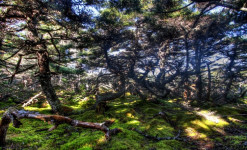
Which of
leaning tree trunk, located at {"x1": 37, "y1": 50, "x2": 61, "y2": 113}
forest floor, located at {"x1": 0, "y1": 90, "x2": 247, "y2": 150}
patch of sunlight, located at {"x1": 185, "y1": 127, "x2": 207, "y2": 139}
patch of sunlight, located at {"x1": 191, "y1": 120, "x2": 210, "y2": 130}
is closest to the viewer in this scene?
forest floor, located at {"x1": 0, "y1": 90, "x2": 247, "y2": 150}

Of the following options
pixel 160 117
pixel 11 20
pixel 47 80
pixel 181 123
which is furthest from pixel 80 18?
pixel 181 123

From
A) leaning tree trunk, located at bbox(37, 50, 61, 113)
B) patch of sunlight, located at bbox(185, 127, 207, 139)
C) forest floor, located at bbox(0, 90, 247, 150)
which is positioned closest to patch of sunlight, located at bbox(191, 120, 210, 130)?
forest floor, located at bbox(0, 90, 247, 150)

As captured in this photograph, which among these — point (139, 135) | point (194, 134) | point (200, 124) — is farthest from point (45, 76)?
point (200, 124)

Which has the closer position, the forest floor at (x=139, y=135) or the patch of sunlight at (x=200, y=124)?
the forest floor at (x=139, y=135)

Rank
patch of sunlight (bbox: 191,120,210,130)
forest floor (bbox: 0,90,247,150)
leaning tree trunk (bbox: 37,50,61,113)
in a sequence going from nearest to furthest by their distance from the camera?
1. forest floor (bbox: 0,90,247,150)
2. leaning tree trunk (bbox: 37,50,61,113)
3. patch of sunlight (bbox: 191,120,210,130)

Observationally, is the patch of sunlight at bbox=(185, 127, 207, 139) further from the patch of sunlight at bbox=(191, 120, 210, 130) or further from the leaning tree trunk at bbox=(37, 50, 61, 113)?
the leaning tree trunk at bbox=(37, 50, 61, 113)

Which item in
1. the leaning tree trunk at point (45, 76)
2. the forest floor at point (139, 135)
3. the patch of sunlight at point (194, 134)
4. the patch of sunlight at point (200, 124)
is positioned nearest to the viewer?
the forest floor at point (139, 135)

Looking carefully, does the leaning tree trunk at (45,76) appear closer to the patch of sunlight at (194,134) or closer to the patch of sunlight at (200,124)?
the patch of sunlight at (194,134)

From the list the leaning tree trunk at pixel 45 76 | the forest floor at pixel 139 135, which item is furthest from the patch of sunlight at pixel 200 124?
the leaning tree trunk at pixel 45 76

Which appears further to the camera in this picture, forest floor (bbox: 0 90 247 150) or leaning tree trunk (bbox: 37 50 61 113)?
leaning tree trunk (bbox: 37 50 61 113)

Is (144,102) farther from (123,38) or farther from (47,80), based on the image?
(47,80)

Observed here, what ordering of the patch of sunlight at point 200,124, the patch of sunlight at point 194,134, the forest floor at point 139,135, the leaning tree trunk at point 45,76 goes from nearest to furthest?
the forest floor at point 139,135 < the patch of sunlight at point 194,134 < the leaning tree trunk at point 45,76 < the patch of sunlight at point 200,124

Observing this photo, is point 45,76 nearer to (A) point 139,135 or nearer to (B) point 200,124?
(A) point 139,135

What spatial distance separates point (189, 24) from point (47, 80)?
Answer: 968 centimetres
